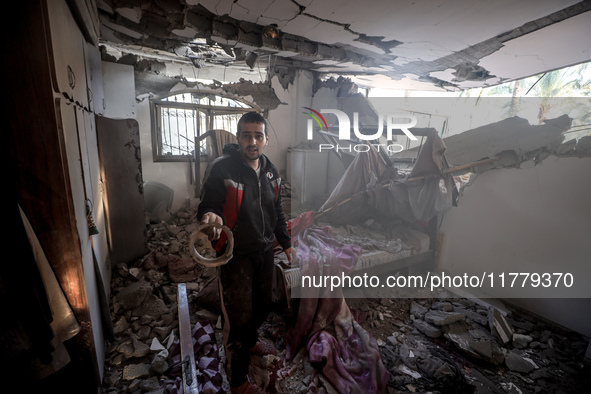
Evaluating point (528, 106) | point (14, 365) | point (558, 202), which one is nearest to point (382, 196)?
point (558, 202)

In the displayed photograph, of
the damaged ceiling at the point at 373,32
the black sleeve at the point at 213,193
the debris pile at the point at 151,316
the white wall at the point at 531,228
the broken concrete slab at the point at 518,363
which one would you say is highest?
the damaged ceiling at the point at 373,32

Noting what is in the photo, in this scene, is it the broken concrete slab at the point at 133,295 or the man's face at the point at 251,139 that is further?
the broken concrete slab at the point at 133,295

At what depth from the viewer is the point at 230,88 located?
5086mm

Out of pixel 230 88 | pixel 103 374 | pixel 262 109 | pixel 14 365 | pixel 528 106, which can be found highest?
pixel 528 106

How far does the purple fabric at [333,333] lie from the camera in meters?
2.11

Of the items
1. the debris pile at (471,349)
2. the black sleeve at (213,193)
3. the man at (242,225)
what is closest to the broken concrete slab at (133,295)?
the man at (242,225)

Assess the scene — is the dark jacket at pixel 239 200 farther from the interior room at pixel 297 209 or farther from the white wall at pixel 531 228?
the white wall at pixel 531 228

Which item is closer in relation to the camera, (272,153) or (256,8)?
(256,8)

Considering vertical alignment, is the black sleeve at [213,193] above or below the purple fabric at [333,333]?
above

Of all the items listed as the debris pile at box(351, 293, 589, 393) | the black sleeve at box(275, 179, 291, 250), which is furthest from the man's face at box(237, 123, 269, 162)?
the debris pile at box(351, 293, 589, 393)

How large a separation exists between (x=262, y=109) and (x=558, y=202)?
15.6 feet

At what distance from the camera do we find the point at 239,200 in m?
1.81

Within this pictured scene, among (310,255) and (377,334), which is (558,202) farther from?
(310,255)

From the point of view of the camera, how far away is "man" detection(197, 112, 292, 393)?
5.90 ft
